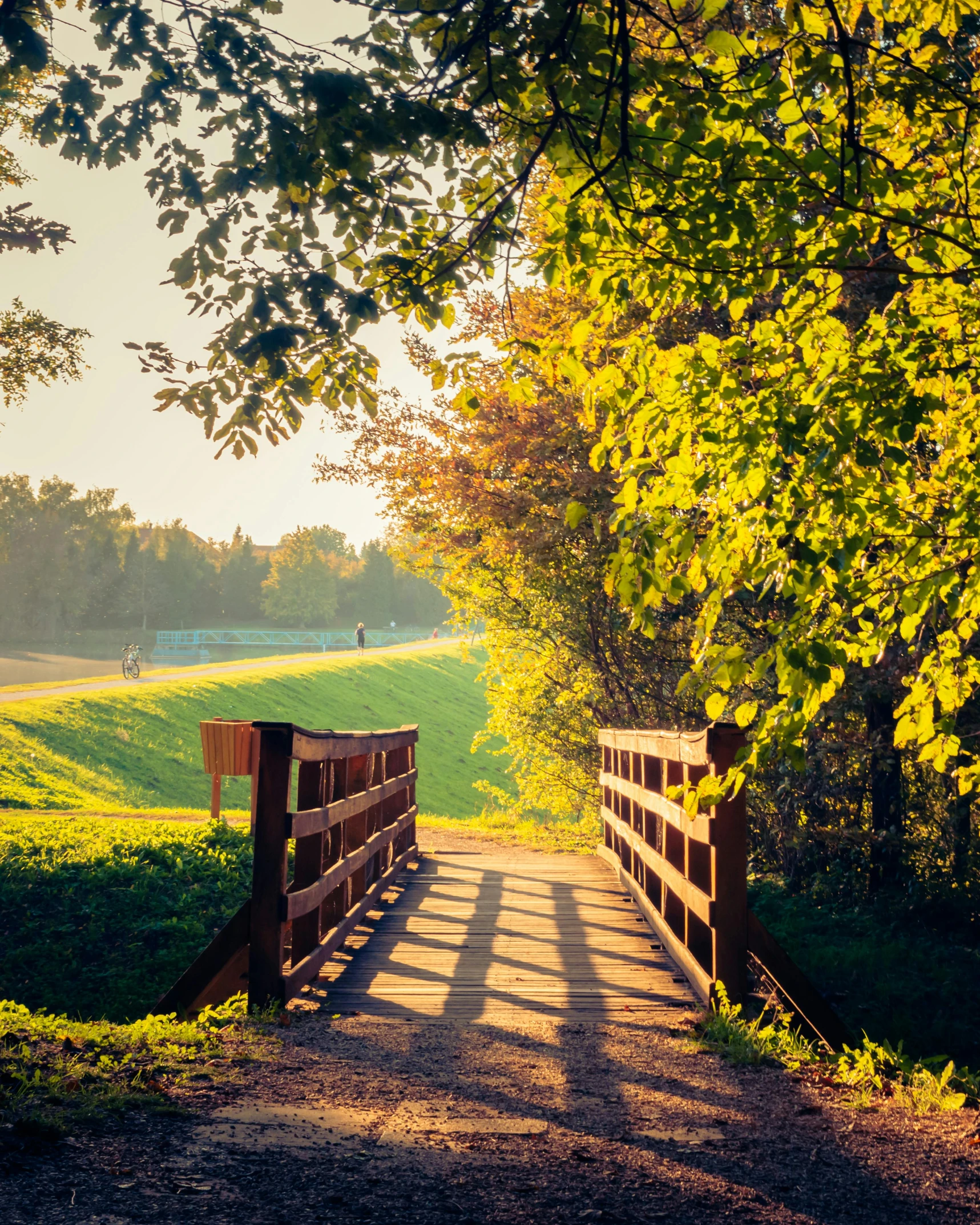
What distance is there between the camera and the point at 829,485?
143 inches

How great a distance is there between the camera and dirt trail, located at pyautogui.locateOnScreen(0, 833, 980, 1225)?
102 inches

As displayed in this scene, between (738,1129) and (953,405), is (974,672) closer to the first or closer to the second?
(953,405)

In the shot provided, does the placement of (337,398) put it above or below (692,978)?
above

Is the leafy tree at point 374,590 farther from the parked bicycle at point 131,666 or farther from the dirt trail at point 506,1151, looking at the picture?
the dirt trail at point 506,1151

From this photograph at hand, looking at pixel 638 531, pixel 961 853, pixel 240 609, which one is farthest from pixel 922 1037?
pixel 240 609

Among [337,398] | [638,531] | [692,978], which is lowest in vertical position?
[692,978]

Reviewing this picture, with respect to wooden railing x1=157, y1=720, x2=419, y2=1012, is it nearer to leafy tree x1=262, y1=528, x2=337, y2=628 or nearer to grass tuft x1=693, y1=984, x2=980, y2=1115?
grass tuft x1=693, y1=984, x2=980, y2=1115

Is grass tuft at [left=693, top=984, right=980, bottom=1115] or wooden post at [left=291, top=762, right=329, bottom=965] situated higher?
wooden post at [left=291, top=762, right=329, bottom=965]

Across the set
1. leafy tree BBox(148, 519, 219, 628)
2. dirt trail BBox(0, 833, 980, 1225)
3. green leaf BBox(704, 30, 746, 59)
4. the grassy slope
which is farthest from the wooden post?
leafy tree BBox(148, 519, 219, 628)

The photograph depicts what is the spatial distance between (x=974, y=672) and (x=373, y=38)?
3.79 meters

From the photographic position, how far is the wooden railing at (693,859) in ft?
15.2

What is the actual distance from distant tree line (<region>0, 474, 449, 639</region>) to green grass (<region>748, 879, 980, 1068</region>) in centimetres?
6034

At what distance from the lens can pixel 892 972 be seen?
25.0ft

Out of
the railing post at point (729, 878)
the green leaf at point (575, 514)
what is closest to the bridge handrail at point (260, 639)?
the railing post at point (729, 878)
